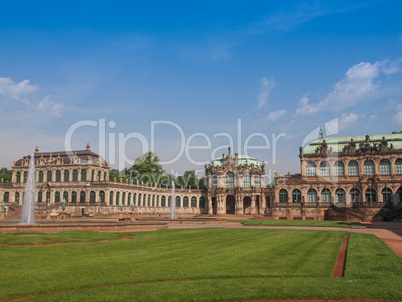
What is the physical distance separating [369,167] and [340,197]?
8789 millimetres

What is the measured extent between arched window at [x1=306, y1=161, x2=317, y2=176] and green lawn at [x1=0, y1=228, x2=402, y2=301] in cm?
6392

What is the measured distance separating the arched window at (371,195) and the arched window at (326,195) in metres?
7.62

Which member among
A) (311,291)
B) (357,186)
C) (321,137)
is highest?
(321,137)

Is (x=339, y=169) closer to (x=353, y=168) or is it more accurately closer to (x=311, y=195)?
(x=353, y=168)

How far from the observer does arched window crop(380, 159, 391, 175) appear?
79.0 m

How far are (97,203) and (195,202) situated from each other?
110 ft

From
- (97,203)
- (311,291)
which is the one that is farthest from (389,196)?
(311,291)

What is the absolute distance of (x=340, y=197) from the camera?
81188 mm

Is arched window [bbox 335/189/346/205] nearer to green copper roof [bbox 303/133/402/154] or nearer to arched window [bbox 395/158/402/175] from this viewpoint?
green copper roof [bbox 303/133/402/154]

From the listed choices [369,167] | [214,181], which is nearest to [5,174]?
[214,181]

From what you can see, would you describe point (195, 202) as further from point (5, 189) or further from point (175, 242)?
point (175, 242)

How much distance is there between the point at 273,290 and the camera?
42.9ft

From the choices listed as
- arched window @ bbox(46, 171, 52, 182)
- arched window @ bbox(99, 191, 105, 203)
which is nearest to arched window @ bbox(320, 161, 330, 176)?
arched window @ bbox(99, 191, 105, 203)

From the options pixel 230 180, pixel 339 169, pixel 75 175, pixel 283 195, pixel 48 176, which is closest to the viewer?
pixel 339 169
